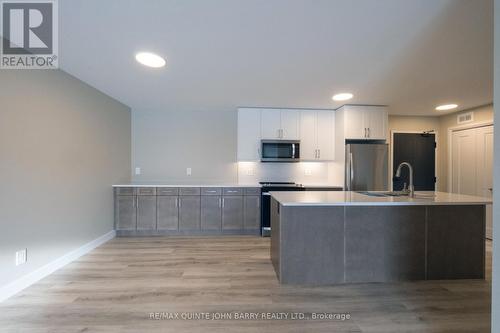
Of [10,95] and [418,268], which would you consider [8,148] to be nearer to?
[10,95]

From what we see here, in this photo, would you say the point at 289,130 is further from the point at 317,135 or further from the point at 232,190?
the point at 232,190

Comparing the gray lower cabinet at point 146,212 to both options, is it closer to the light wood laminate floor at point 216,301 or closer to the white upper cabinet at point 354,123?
the light wood laminate floor at point 216,301

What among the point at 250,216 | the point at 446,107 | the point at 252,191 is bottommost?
the point at 250,216

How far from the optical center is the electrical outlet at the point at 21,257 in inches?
88.4

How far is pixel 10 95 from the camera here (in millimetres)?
2166

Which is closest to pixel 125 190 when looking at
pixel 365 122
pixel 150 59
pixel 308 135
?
pixel 150 59

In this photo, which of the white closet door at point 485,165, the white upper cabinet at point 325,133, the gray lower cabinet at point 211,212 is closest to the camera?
the white closet door at point 485,165

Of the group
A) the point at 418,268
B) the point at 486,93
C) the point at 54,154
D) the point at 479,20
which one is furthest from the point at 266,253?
the point at 486,93

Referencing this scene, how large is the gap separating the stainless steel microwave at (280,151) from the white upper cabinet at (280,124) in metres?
0.16

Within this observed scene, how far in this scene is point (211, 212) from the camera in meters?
4.12

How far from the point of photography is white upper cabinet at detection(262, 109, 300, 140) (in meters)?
4.39

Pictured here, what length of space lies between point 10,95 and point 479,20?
12.6ft

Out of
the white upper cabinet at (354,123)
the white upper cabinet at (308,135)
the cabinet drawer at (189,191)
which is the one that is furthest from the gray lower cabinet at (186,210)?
the white upper cabinet at (354,123)

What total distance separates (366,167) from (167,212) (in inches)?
135
